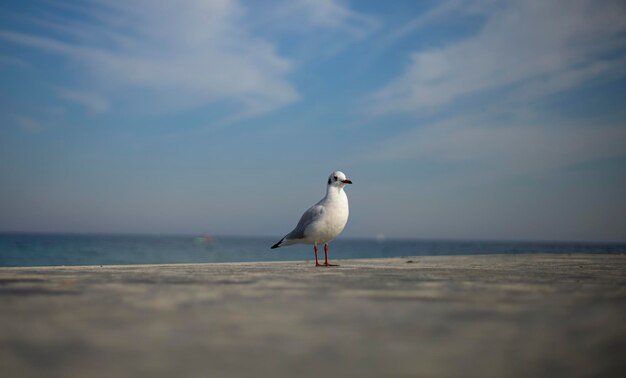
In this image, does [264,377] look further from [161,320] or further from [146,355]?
[161,320]

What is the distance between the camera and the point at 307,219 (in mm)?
8648

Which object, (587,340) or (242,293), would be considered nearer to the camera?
(587,340)

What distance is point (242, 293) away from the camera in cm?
352

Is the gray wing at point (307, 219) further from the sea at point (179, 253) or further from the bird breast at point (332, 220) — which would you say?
the sea at point (179, 253)

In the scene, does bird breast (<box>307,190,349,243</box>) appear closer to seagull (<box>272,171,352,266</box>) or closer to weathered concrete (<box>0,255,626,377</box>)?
seagull (<box>272,171,352,266</box>)

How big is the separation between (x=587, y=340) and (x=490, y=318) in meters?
0.54

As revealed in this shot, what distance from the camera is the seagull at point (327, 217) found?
27.8 ft

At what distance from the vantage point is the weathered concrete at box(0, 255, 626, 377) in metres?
1.67

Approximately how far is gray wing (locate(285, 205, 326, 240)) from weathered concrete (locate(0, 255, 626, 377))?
4.83 meters

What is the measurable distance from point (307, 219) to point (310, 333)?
651cm

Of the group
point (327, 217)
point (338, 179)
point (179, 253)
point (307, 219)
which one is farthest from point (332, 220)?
point (179, 253)

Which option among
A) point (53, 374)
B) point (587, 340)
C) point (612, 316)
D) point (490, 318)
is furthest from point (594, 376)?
point (53, 374)

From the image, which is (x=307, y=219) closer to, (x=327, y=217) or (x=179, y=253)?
(x=327, y=217)

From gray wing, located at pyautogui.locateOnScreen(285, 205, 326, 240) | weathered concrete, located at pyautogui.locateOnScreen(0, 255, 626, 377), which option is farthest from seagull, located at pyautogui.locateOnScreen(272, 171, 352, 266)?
weathered concrete, located at pyautogui.locateOnScreen(0, 255, 626, 377)
